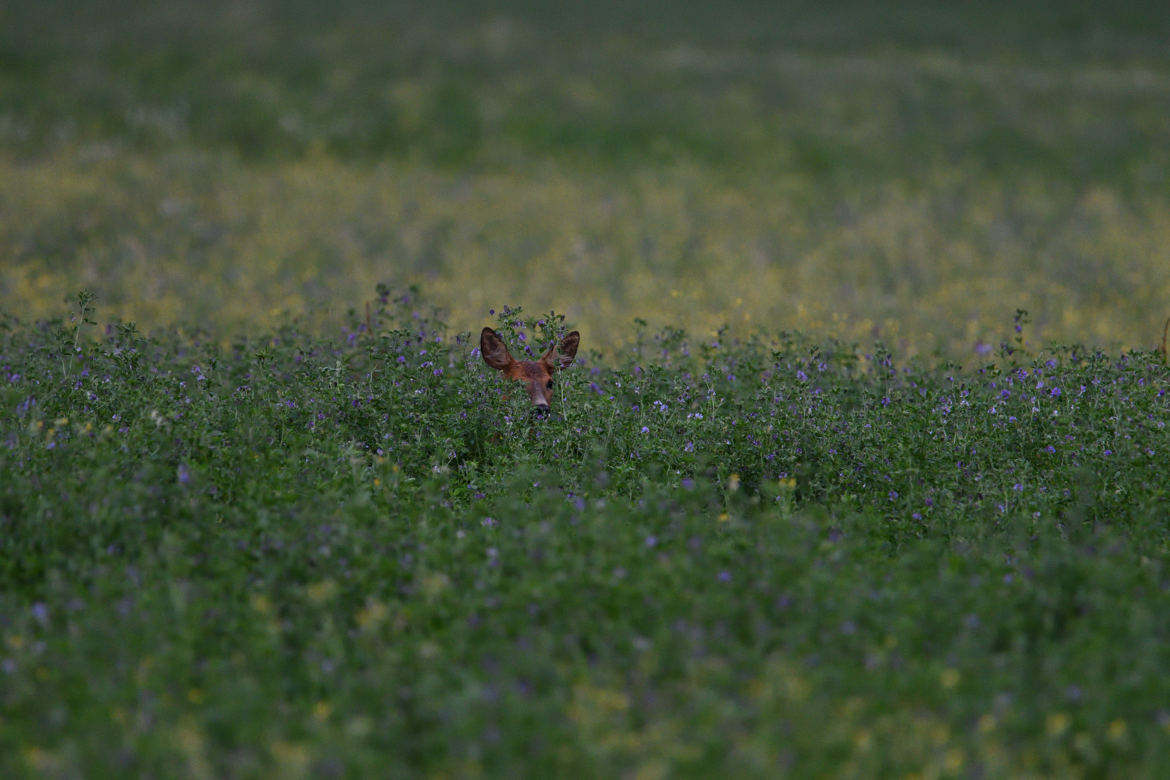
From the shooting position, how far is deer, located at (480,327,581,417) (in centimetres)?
656

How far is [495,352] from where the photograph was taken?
666 centimetres

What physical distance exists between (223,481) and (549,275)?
7988 mm

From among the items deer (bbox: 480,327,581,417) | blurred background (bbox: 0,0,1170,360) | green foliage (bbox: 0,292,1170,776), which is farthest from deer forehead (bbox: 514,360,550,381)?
blurred background (bbox: 0,0,1170,360)

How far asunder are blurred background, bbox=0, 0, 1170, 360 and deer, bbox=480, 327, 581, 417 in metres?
2.61

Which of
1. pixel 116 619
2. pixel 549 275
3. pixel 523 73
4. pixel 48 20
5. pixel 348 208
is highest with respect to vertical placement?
pixel 48 20

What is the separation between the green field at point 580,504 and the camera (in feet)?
11.6

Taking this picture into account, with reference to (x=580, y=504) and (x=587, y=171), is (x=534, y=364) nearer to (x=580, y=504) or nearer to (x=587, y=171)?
(x=580, y=504)

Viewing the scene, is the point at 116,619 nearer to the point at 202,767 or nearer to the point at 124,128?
the point at 202,767

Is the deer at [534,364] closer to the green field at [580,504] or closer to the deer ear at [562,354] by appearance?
the deer ear at [562,354]

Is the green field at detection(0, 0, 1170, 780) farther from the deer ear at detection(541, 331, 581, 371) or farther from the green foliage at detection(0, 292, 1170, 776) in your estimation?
the deer ear at detection(541, 331, 581, 371)

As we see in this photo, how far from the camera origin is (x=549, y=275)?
13.1 metres

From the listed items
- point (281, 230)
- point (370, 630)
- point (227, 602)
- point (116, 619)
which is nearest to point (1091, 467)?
point (370, 630)

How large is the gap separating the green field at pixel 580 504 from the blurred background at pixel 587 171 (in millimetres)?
152

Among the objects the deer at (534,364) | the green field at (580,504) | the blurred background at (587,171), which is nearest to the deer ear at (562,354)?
the deer at (534,364)
